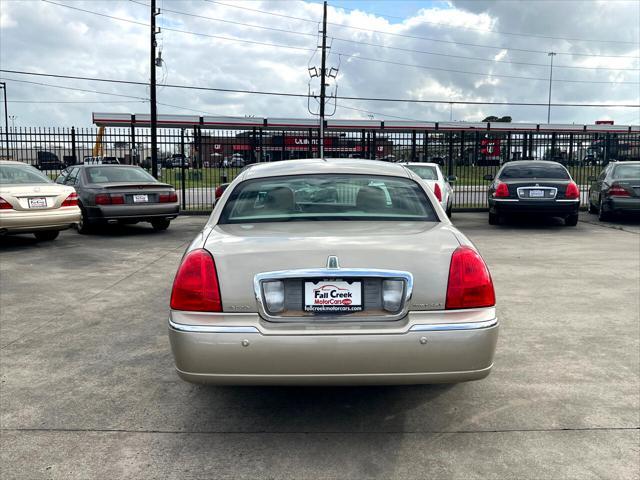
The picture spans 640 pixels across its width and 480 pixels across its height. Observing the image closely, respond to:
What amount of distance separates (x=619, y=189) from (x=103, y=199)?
11.0 meters

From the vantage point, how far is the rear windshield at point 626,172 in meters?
13.4

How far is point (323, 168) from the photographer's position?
13.8 ft

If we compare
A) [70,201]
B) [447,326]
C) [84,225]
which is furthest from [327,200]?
[84,225]

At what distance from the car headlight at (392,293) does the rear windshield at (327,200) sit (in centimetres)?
79

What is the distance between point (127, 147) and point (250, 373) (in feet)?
57.7

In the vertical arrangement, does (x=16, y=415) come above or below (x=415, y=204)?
below

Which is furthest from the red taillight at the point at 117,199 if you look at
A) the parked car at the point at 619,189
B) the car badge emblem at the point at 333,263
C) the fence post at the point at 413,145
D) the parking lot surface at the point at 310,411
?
the parked car at the point at 619,189

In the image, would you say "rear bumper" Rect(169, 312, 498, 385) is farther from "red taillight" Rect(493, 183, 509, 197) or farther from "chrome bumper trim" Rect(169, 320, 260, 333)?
"red taillight" Rect(493, 183, 509, 197)

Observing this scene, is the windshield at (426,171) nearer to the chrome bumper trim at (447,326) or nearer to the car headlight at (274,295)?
the chrome bumper trim at (447,326)

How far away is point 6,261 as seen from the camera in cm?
866

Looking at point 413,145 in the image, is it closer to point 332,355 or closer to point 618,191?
point 618,191

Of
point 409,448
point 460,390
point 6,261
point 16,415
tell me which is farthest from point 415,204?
point 6,261

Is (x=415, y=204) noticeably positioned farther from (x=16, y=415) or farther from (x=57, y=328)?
(x=57, y=328)

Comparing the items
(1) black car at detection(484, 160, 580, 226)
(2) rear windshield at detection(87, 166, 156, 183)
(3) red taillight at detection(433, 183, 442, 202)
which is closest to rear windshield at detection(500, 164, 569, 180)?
(1) black car at detection(484, 160, 580, 226)
